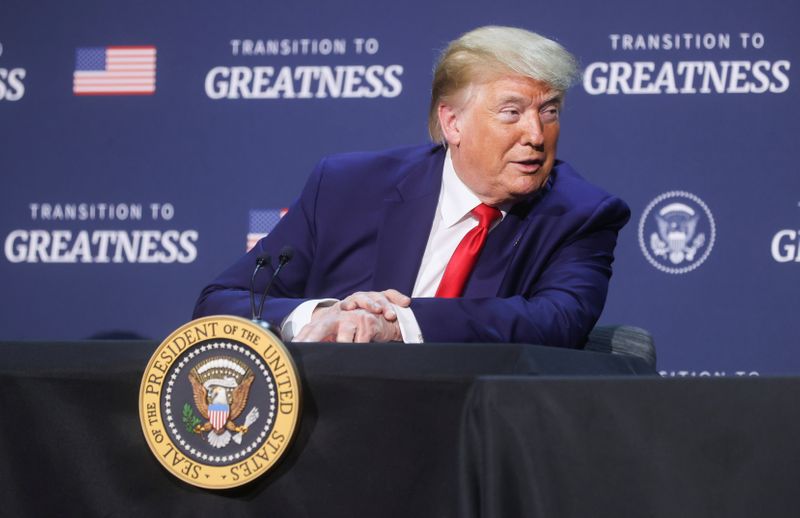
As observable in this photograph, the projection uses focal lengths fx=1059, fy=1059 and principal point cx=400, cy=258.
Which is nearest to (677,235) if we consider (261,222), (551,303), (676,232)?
(676,232)

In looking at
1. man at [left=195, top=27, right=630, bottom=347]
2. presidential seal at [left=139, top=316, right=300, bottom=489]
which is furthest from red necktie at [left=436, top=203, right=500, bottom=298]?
presidential seal at [left=139, top=316, right=300, bottom=489]

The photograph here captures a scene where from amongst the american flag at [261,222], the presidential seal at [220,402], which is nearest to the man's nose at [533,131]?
the presidential seal at [220,402]

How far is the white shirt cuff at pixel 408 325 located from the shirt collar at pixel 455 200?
1.64ft

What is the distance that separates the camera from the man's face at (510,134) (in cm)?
213

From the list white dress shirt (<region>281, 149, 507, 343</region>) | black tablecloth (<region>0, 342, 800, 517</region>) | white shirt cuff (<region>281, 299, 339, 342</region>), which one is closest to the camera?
black tablecloth (<region>0, 342, 800, 517</region>)

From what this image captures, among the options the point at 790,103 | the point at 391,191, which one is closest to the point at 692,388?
the point at 391,191

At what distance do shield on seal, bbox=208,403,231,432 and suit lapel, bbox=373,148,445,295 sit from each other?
0.92 metres

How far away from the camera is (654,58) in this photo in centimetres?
353

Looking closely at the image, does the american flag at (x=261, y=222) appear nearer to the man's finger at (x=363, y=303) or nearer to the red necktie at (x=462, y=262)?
the red necktie at (x=462, y=262)

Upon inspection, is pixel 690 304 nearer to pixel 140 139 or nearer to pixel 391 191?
pixel 391 191

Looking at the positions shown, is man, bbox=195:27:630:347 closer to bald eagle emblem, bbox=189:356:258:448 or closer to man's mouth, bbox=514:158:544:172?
man's mouth, bbox=514:158:544:172

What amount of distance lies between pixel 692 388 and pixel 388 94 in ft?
8.47

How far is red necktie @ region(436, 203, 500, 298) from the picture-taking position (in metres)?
2.12

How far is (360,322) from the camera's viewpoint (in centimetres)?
171
